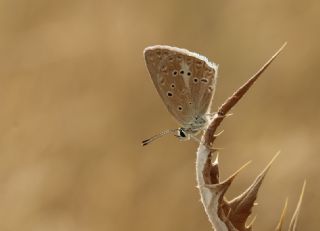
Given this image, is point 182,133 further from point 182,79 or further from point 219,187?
point 219,187

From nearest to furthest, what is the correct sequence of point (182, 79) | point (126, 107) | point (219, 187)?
1. point (219, 187)
2. point (182, 79)
3. point (126, 107)

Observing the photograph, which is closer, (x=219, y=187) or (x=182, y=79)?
(x=219, y=187)

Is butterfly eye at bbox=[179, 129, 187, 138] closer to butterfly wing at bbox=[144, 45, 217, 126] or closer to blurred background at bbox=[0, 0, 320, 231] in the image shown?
butterfly wing at bbox=[144, 45, 217, 126]

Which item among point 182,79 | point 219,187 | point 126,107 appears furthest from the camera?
point 126,107

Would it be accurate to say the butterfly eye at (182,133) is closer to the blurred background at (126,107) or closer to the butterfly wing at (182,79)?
the butterfly wing at (182,79)

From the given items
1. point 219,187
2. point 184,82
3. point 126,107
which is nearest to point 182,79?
point 184,82

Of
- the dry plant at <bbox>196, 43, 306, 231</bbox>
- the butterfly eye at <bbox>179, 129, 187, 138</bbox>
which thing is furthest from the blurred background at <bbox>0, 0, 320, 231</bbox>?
the dry plant at <bbox>196, 43, 306, 231</bbox>

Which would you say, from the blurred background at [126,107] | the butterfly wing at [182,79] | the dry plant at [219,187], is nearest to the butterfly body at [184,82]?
the butterfly wing at [182,79]
